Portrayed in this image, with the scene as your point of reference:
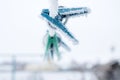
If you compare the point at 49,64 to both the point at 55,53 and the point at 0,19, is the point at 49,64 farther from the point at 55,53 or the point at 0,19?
the point at 0,19

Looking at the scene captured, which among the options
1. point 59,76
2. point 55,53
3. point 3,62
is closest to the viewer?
point 59,76

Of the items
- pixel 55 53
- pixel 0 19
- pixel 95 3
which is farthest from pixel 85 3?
pixel 0 19

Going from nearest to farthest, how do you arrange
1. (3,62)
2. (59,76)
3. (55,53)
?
1. (59,76)
2. (3,62)
3. (55,53)

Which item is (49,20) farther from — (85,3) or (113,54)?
(113,54)

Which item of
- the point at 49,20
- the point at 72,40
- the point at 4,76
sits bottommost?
the point at 4,76

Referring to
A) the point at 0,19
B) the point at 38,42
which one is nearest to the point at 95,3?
the point at 38,42

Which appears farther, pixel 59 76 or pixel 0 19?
pixel 0 19

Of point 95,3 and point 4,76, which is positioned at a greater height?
point 95,3
